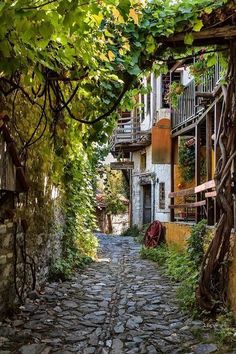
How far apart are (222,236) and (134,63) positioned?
208cm

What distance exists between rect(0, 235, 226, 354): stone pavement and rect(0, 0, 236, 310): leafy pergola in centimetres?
68

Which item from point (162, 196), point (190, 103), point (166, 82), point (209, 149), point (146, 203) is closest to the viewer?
point (209, 149)

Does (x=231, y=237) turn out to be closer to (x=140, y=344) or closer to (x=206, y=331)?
(x=206, y=331)

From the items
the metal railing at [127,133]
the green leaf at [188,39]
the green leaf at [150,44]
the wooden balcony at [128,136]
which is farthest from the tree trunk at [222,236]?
the metal railing at [127,133]

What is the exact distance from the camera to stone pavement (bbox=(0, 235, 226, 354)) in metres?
3.60

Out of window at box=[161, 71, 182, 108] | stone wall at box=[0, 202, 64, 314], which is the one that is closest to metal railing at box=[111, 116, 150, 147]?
window at box=[161, 71, 182, 108]

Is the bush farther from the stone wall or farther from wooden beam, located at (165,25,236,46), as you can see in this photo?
wooden beam, located at (165,25,236,46)

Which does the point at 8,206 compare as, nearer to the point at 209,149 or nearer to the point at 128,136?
the point at 209,149

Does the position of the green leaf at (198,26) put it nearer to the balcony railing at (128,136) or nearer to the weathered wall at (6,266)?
the weathered wall at (6,266)

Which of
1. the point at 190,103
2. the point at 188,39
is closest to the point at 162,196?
the point at 190,103

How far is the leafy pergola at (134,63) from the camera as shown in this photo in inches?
127

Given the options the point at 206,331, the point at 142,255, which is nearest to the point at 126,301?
the point at 206,331

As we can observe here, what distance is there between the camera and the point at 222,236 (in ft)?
14.5

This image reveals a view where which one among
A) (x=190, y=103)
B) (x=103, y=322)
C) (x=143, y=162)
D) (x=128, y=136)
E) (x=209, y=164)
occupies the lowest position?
(x=103, y=322)
